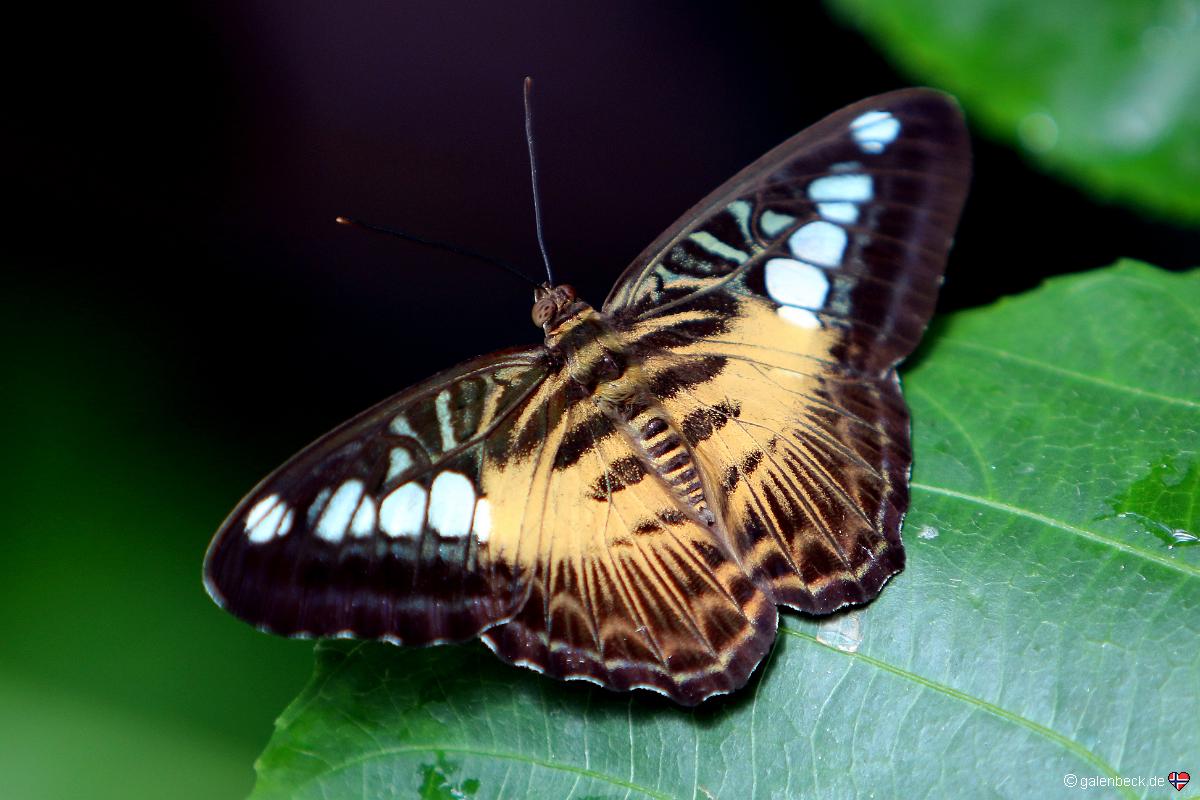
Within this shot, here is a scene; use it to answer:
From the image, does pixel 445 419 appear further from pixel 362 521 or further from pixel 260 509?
pixel 260 509

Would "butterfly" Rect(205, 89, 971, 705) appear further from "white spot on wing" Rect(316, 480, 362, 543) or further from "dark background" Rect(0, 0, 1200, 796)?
"dark background" Rect(0, 0, 1200, 796)

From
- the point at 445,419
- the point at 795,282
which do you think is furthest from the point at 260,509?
the point at 795,282

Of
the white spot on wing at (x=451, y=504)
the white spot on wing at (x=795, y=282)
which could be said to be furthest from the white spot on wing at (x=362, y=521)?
the white spot on wing at (x=795, y=282)

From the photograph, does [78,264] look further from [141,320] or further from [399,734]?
[399,734]

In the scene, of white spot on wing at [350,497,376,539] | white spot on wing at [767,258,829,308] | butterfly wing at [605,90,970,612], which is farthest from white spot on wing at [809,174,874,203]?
white spot on wing at [350,497,376,539]

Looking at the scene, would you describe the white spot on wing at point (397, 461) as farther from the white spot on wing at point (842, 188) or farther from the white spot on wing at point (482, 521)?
the white spot on wing at point (842, 188)

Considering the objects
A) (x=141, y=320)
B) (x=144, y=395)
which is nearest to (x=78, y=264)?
(x=141, y=320)
